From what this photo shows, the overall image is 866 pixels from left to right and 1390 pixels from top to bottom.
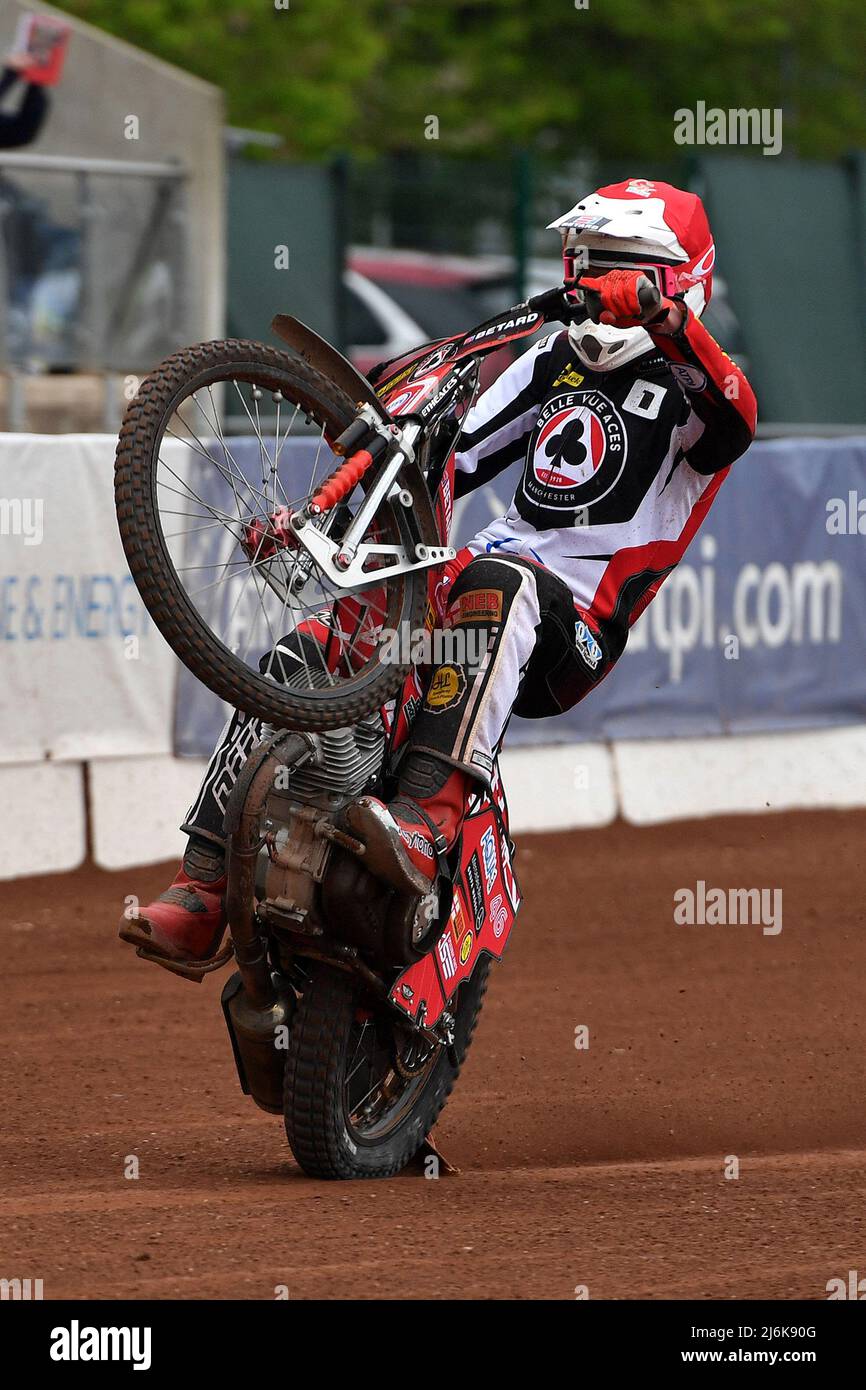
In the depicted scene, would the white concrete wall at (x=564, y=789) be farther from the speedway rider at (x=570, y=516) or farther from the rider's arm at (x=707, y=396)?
the rider's arm at (x=707, y=396)

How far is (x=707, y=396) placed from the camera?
4.88 m

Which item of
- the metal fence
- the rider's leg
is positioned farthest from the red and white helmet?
the metal fence

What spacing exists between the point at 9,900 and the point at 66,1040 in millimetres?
1931

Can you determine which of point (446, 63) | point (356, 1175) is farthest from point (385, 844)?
point (446, 63)

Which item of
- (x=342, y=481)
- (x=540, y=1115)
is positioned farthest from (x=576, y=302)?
(x=540, y=1115)

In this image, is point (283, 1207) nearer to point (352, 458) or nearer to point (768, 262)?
point (352, 458)

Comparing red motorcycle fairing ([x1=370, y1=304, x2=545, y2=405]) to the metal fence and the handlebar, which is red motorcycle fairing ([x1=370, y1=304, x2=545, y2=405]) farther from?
the metal fence

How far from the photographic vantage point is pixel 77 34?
39.1 ft

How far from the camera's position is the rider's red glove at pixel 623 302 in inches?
180

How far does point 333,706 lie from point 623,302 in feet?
3.60

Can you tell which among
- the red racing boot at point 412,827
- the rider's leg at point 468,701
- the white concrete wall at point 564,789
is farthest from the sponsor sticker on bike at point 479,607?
the white concrete wall at point 564,789

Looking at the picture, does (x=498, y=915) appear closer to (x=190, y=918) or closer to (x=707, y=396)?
(x=190, y=918)

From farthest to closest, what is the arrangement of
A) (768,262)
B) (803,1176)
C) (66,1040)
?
(768,262) → (66,1040) → (803,1176)

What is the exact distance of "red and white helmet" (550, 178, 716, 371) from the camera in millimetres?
4809
